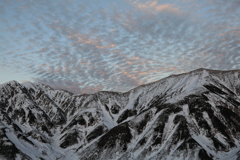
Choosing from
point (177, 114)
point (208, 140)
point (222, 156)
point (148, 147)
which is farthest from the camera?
point (177, 114)

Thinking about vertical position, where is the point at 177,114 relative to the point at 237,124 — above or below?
above

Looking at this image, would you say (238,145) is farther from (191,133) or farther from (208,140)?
(191,133)

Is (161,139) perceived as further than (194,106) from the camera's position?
No

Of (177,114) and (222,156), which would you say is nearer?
(222,156)

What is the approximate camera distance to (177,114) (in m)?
196

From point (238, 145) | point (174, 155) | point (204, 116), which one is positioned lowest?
point (238, 145)

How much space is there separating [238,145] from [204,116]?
33.1 metres

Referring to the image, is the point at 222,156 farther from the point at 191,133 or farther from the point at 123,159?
the point at 123,159

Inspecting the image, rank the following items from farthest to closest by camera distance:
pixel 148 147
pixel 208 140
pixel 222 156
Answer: pixel 148 147, pixel 208 140, pixel 222 156

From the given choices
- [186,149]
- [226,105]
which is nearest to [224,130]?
[226,105]

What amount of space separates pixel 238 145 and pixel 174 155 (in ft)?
154

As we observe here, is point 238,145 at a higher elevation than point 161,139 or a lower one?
lower

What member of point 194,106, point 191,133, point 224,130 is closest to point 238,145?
point 224,130

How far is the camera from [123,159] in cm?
19025
